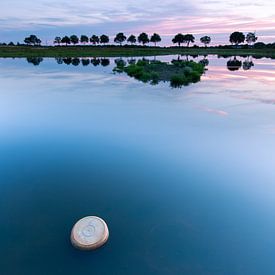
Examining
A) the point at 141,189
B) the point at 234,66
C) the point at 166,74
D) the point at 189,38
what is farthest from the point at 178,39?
the point at 141,189

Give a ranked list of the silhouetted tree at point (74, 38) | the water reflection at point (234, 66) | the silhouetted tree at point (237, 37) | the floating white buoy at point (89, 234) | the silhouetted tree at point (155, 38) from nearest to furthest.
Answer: the floating white buoy at point (89, 234) → the water reflection at point (234, 66) → the silhouetted tree at point (237, 37) → the silhouetted tree at point (155, 38) → the silhouetted tree at point (74, 38)

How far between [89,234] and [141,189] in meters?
2.83

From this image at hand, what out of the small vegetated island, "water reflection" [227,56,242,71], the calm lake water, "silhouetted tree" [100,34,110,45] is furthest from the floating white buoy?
"silhouetted tree" [100,34,110,45]

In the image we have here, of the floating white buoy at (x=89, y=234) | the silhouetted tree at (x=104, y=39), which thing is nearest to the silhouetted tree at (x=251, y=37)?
the silhouetted tree at (x=104, y=39)

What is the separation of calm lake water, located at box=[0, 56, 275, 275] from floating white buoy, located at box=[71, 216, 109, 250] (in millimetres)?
193

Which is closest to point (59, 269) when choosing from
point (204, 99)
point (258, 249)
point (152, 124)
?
point (258, 249)

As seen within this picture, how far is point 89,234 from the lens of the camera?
6.07m

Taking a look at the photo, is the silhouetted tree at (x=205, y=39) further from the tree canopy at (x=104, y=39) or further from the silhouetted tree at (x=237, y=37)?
the tree canopy at (x=104, y=39)

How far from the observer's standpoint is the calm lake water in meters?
5.95

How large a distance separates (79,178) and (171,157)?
3882 mm

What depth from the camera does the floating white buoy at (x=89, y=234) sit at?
5.92m

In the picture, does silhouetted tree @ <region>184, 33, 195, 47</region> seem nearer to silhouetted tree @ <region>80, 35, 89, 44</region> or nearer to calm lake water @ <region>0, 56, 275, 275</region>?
silhouetted tree @ <region>80, 35, 89, 44</region>

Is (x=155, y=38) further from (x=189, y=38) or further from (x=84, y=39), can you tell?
(x=84, y=39)

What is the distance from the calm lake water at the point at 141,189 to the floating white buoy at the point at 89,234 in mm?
193
